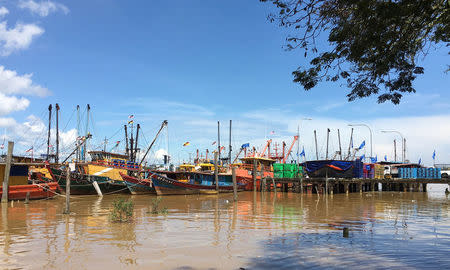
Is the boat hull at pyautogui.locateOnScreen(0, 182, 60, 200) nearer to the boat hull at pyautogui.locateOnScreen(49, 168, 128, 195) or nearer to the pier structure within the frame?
the boat hull at pyautogui.locateOnScreen(49, 168, 128, 195)

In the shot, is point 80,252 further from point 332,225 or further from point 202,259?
point 332,225

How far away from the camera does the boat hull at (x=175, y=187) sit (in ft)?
114

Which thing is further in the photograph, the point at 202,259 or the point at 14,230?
the point at 14,230

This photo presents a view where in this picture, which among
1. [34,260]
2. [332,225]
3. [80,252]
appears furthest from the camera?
[332,225]

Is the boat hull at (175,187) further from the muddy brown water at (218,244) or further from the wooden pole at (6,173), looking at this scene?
the muddy brown water at (218,244)

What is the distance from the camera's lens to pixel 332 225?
598 inches

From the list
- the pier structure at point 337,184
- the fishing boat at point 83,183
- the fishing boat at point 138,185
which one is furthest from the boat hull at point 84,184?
the pier structure at point 337,184

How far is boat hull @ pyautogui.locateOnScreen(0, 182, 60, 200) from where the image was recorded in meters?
25.3

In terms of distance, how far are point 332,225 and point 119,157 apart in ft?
111

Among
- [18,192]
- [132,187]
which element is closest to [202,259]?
[18,192]

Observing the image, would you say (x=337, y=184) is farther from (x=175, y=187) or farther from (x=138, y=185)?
(x=138, y=185)

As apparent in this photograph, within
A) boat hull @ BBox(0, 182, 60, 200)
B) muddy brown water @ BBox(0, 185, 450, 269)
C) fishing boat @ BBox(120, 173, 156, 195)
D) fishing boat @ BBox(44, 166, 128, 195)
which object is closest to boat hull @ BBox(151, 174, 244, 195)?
fishing boat @ BBox(120, 173, 156, 195)

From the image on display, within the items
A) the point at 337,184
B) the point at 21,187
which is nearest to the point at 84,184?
the point at 21,187

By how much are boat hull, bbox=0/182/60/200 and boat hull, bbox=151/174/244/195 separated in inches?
380
